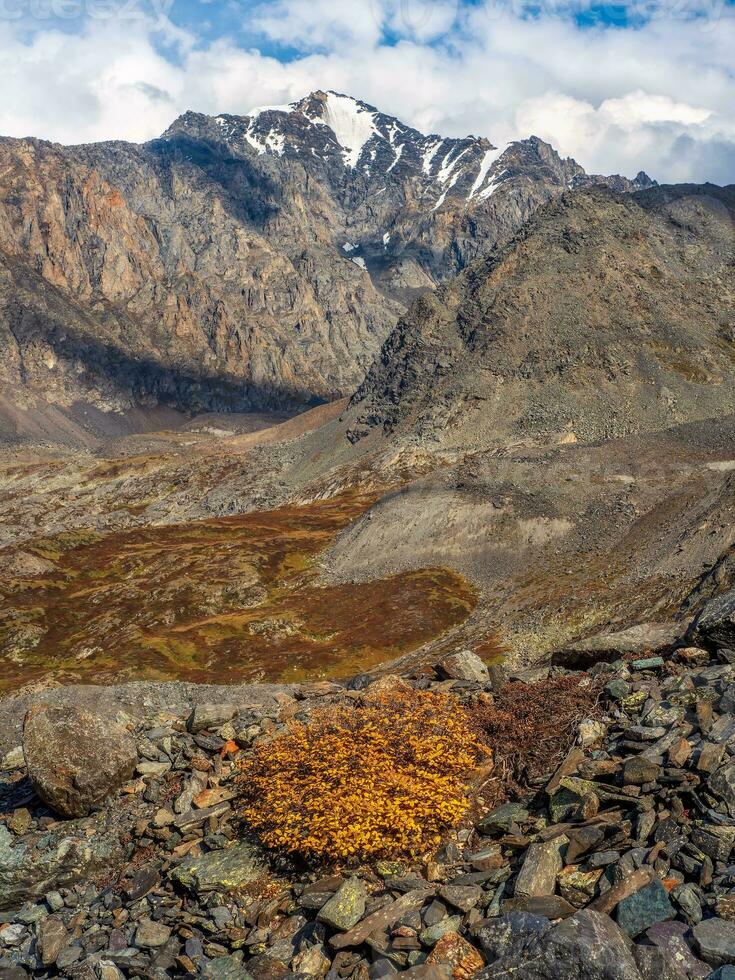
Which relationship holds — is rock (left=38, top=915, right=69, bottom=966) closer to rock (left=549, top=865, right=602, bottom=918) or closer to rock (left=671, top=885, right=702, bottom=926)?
rock (left=549, top=865, right=602, bottom=918)

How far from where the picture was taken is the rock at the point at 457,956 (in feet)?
41.7

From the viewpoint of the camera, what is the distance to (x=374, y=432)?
572 ft

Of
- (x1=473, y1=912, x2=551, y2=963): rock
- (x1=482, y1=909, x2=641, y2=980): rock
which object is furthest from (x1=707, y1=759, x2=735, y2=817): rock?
(x1=473, y1=912, x2=551, y2=963): rock

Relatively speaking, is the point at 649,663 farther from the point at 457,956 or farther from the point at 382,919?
the point at 457,956

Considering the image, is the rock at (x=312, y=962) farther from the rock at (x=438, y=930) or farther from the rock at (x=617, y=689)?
the rock at (x=617, y=689)

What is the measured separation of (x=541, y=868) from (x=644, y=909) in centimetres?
225

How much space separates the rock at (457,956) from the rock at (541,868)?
1.33 metres

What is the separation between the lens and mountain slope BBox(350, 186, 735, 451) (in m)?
150

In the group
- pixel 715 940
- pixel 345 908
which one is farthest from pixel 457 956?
pixel 715 940

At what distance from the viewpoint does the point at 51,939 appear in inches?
672

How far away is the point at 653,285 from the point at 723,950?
180m

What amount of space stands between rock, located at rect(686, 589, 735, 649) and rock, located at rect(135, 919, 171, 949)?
574 inches

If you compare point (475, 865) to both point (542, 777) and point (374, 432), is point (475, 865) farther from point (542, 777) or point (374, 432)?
point (374, 432)

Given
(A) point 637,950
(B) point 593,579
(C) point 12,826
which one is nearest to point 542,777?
(A) point 637,950
